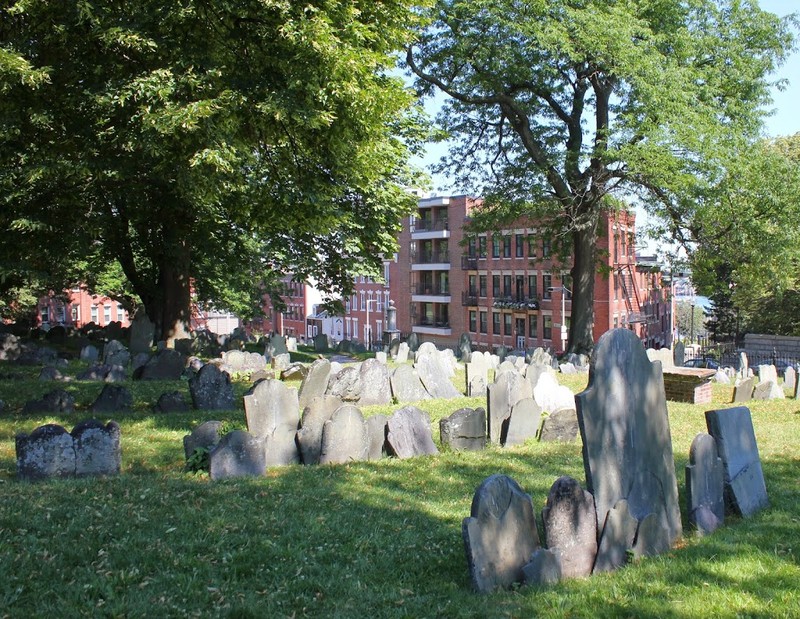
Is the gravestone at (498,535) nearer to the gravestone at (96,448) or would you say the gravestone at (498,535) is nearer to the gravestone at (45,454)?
the gravestone at (96,448)

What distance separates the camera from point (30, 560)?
227 inches

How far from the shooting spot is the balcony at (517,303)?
5109 cm

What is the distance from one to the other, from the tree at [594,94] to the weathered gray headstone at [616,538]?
57.6ft

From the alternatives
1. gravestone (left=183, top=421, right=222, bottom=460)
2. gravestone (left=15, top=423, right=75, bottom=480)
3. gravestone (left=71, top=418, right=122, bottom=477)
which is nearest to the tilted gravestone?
gravestone (left=183, top=421, right=222, bottom=460)

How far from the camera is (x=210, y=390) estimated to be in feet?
48.3

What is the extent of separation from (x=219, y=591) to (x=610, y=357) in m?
3.76

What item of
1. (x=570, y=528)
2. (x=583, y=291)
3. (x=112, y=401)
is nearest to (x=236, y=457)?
(x=570, y=528)

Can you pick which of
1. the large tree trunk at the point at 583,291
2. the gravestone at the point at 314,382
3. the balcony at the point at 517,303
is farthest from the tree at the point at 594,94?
the balcony at the point at 517,303

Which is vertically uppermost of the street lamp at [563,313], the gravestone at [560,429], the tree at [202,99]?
the tree at [202,99]

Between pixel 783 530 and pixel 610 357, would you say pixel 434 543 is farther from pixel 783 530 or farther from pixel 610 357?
pixel 783 530

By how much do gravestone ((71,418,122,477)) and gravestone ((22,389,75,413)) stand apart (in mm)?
4949

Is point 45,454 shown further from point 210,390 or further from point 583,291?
point 583,291

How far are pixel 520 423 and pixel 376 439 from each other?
2.49 meters

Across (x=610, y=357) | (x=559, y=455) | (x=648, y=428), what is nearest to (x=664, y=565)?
(x=648, y=428)
